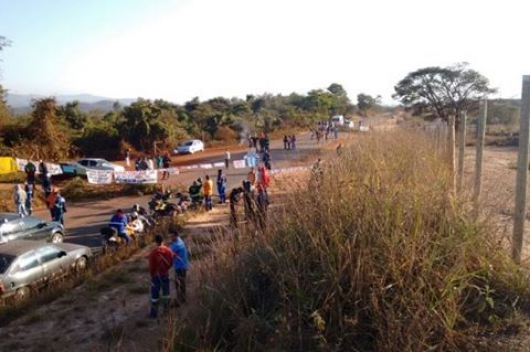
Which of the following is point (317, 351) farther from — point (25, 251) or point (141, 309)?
point (25, 251)

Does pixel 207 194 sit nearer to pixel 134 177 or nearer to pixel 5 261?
pixel 134 177

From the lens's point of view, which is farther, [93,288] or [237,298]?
[93,288]

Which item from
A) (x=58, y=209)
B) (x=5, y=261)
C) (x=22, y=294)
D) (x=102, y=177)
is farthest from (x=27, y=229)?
(x=102, y=177)

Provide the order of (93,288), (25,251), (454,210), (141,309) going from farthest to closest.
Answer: (25,251) < (93,288) < (141,309) < (454,210)

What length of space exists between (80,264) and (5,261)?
7.17ft

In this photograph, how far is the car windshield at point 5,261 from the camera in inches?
390

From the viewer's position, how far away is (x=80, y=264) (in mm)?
12070

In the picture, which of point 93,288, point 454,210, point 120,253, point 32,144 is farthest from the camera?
point 32,144

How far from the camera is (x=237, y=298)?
4902mm

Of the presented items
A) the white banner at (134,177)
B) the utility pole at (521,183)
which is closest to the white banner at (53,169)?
the white banner at (134,177)

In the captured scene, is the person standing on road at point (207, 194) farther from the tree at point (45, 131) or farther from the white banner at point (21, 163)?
the tree at point (45, 131)

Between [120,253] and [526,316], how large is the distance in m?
9.85

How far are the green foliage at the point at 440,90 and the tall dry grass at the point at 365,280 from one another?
41.8 metres

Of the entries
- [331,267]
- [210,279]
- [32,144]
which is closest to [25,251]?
[210,279]
